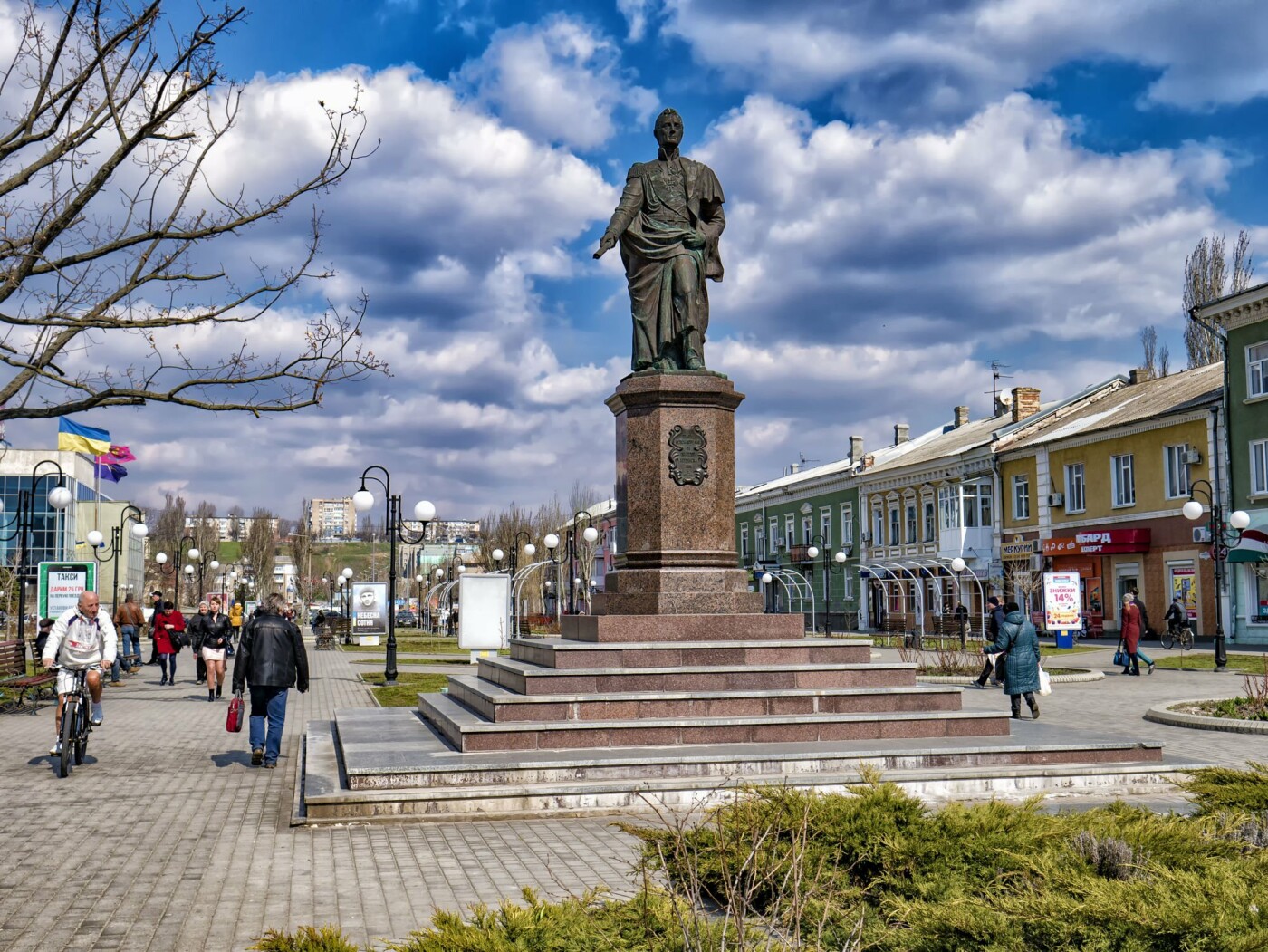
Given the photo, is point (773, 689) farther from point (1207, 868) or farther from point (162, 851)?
point (1207, 868)

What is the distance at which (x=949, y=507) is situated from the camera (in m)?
48.3

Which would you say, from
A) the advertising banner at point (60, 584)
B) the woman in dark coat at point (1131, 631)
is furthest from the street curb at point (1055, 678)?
the advertising banner at point (60, 584)

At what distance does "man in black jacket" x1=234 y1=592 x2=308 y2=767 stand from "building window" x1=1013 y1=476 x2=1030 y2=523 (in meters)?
37.0

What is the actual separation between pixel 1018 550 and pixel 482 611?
25.2 meters

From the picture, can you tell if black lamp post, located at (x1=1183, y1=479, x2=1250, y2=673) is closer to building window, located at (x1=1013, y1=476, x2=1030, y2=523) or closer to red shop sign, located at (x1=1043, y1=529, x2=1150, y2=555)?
red shop sign, located at (x1=1043, y1=529, x2=1150, y2=555)

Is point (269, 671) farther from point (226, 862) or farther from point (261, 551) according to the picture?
point (261, 551)

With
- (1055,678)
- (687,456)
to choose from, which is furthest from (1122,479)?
(687,456)

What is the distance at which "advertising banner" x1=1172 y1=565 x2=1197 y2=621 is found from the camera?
1391 inches

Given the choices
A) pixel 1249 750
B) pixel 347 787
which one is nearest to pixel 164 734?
pixel 347 787

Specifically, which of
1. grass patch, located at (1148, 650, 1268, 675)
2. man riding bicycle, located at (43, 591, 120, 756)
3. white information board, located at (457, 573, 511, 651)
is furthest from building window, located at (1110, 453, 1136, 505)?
man riding bicycle, located at (43, 591, 120, 756)

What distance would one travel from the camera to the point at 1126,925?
4.00m

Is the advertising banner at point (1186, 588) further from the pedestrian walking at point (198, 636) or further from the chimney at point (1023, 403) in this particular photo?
the pedestrian walking at point (198, 636)

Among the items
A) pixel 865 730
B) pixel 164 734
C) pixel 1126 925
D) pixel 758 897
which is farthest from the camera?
pixel 164 734

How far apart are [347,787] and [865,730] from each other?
14.2 feet
